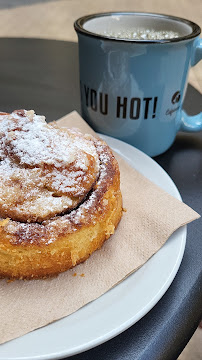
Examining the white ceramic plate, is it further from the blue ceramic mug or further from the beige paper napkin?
the blue ceramic mug

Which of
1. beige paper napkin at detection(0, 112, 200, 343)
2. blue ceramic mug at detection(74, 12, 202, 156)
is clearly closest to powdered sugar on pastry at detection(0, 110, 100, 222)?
beige paper napkin at detection(0, 112, 200, 343)

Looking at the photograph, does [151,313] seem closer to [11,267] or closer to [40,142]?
[11,267]

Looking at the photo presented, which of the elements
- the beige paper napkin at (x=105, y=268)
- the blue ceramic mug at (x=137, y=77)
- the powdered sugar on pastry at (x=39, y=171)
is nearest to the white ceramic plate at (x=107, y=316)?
the beige paper napkin at (x=105, y=268)

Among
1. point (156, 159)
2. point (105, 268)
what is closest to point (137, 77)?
point (156, 159)

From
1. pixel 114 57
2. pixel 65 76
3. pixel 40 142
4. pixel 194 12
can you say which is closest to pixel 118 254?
pixel 40 142

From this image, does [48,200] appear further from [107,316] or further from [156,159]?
[156,159]

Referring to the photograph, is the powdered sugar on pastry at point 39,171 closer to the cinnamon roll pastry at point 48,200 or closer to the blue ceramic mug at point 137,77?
the cinnamon roll pastry at point 48,200
